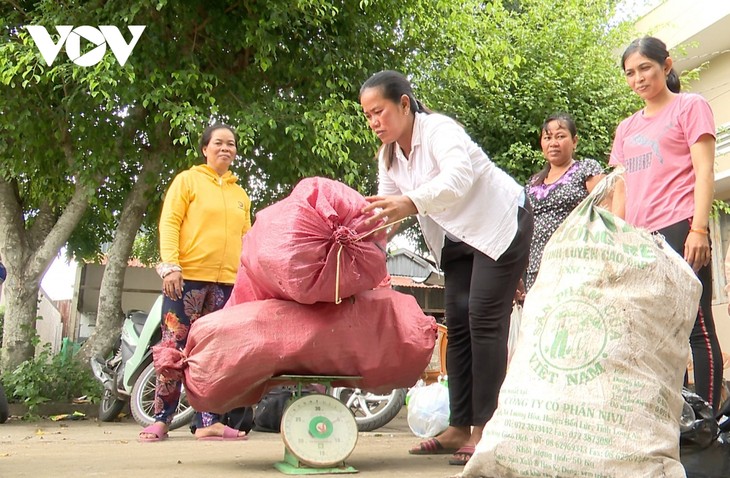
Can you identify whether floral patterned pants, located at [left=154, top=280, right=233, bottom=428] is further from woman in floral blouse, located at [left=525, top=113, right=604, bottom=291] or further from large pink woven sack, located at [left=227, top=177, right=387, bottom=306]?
woman in floral blouse, located at [left=525, top=113, right=604, bottom=291]

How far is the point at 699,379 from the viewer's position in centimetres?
281

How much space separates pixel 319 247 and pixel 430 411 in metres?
1.78

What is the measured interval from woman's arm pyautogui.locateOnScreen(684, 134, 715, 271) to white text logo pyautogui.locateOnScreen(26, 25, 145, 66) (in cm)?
509

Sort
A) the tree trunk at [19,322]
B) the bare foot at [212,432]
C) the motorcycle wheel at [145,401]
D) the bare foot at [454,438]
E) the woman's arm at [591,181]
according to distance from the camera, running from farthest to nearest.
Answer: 1. the tree trunk at [19,322]
2. the motorcycle wheel at [145,401]
3. the bare foot at [212,432]
4. the woman's arm at [591,181]
5. the bare foot at [454,438]

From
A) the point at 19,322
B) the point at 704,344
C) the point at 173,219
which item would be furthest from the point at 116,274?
the point at 704,344

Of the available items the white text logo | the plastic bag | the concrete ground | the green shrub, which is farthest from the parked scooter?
the white text logo

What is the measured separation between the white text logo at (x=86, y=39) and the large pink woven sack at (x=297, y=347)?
177 inches

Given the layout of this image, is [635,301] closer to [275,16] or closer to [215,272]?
[215,272]

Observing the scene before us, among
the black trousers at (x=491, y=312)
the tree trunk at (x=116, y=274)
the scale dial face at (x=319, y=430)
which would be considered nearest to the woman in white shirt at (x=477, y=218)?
the black trousers at (x=491, y=312)

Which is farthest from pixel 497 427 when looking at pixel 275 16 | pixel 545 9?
pixel 545 9

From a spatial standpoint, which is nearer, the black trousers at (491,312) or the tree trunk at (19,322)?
the black trousers at (491,312)

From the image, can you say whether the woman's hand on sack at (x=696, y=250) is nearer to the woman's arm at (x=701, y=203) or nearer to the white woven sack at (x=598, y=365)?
the woman's arm at (x=701, y=203)

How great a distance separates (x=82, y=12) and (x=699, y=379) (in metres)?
6.14

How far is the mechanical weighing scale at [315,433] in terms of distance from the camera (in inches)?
102
